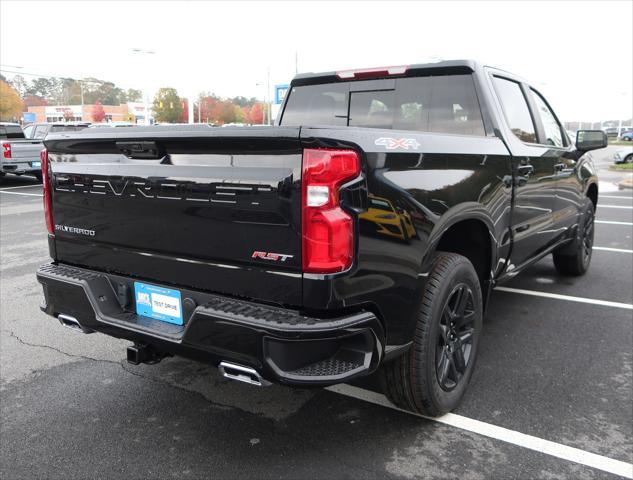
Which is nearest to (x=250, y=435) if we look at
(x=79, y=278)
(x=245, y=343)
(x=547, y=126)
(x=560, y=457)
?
(x=245, y=343)

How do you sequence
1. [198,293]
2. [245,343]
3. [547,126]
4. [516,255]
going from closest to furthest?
[245,343] → [198,293] → [516,255] → [547,126]

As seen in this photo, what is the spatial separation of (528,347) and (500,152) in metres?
1.57

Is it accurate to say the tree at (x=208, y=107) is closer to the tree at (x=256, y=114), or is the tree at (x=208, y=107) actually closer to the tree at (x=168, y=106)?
the tree at (x=256, y=114)

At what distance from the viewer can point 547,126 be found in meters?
4.62

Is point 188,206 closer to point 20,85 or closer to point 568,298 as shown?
point 568,298

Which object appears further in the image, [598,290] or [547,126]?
[598,290]

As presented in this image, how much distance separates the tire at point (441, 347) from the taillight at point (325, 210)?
72 centimetres

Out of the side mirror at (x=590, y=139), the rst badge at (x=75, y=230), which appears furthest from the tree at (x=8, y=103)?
the side mirror at (x=590, y=139)

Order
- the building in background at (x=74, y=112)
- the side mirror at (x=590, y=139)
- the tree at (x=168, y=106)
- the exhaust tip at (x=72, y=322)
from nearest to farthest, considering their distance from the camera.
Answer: the exhaust tip at (x=72, y=322), the side mirror at (x=590, y=139), the tree at (x=168, y=106), the building in background at (x=74, y=112)

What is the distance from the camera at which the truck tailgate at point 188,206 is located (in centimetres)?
219

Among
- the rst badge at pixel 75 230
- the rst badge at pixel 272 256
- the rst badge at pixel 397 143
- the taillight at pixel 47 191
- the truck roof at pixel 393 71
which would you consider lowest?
the rst badge at pixel 75 230

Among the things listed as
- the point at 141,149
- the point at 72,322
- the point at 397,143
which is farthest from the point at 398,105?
the point at 72,322

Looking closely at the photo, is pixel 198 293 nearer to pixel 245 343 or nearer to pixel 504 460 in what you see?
pixel 245 343

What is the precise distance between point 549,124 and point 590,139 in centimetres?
54
